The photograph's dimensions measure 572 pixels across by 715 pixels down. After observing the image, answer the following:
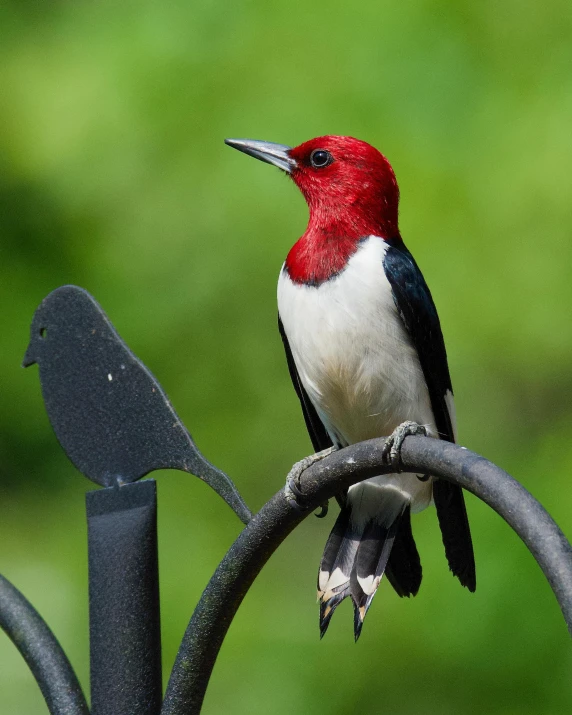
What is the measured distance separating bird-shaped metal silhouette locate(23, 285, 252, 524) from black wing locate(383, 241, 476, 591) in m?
0.90

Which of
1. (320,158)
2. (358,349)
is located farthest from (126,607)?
(320,158)

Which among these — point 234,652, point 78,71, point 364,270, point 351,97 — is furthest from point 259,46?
point 234,652

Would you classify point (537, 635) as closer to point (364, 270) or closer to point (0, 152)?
point (364, 270)

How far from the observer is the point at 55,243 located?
4.02 m

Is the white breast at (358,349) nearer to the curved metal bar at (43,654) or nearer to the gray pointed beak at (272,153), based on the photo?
the gray pointed beak at (272,153)

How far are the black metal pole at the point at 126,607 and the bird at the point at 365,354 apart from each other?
653 millimetres

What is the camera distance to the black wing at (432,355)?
280 cm

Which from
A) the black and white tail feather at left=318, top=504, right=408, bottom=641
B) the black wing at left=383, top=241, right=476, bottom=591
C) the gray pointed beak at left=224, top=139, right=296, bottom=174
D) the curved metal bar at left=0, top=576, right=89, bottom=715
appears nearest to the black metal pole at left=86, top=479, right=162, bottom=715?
the curved metal bar at left=0, top=576, right=89, bottom=715

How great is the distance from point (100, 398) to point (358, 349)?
3.05 ft

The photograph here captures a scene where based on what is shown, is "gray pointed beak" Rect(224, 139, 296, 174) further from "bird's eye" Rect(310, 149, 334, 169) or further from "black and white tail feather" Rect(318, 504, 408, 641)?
"black and white tail feather" Rect(318, 504, 408, 641)

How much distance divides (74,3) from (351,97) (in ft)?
3.72

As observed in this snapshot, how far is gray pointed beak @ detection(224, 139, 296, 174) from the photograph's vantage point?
3320 mm

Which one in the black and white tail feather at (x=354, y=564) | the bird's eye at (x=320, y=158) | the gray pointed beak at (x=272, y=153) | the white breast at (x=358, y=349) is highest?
the gray pointed beak at (x=272, y=153)

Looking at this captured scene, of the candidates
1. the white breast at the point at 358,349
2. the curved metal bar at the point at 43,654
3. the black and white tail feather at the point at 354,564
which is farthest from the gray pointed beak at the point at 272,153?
the curved metal bar at the point at 43,654
